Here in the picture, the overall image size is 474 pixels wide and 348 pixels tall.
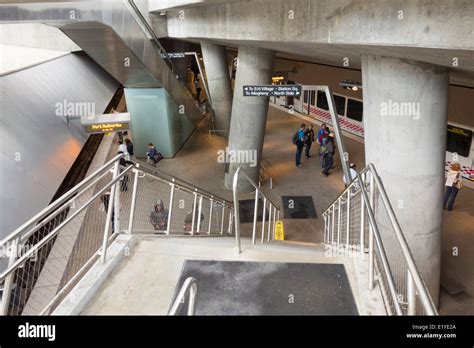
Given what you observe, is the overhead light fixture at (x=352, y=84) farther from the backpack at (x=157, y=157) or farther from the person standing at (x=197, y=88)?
the person standing at (x=197, y=88)

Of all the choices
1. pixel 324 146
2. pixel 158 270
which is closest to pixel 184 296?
pixel 158 270

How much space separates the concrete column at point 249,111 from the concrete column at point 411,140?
4726 mm

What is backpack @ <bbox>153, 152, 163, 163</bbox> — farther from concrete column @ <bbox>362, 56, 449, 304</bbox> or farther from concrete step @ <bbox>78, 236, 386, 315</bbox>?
concrete step @ <bbox>78, 236, 386, 315</bbox>

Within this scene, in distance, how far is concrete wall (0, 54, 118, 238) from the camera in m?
5.61

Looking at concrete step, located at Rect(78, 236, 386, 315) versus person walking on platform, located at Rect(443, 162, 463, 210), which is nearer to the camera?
concrete step, located at Rect(78, 236, 386, 315)

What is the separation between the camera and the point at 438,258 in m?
5.33

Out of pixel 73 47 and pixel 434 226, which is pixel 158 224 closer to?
pixel 434 226

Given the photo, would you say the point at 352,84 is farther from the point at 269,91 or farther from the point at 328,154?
the point at 328,154

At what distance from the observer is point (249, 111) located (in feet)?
32.3

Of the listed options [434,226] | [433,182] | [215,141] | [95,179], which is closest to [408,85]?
[433,182]

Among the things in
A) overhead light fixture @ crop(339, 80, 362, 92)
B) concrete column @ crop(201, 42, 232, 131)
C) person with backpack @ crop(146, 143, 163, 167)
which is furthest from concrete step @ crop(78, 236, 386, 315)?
concrete column @ crop(201, 42, 232, 131)

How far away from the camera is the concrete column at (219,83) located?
14.7 m

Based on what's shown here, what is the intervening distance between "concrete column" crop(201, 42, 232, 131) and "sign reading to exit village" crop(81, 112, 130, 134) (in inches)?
251

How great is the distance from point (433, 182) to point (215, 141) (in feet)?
33.3
